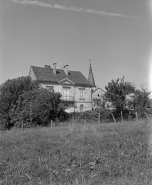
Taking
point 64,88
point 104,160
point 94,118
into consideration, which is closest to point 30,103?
point 94,118

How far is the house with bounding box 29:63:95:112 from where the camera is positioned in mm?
35350

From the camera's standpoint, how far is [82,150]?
17.9 ft

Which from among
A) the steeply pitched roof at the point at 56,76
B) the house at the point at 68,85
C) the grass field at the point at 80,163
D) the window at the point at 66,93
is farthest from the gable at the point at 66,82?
the grass field at the point at 80,163

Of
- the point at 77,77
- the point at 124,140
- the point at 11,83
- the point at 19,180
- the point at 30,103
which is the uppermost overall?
the point at 77,77

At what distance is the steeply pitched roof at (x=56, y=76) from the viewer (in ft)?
115

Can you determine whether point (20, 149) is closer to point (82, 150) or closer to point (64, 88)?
point (82, 150)

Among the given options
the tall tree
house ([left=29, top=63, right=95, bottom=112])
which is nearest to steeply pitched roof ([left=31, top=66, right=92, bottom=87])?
house ([left=29, top=63, right=95, bottom=112])

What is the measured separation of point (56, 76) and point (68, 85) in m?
2.84

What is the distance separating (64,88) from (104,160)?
32.0 metres

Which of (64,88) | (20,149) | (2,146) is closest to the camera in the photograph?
(20,149)

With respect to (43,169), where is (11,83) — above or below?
above

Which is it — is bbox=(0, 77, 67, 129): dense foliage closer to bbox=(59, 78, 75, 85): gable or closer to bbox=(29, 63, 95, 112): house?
bbox=(29, 63, 95, 112): house

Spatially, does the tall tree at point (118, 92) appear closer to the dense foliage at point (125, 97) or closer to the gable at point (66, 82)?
the dense foliage at point (125, 97)

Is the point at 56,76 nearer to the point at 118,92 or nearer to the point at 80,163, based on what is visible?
the point at 118,92
